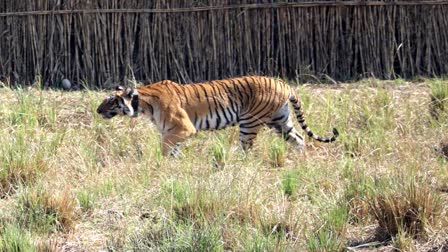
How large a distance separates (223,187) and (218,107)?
2.42m

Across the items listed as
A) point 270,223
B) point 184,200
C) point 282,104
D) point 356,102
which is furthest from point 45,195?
point 356,102

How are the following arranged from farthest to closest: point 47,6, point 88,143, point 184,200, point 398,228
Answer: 1. point 47,6
2. point 88,143
3. point 184,200
4. point 398,228

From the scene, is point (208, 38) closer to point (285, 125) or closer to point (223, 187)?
point (285, 125)

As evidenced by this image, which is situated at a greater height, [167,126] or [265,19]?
[265,19]

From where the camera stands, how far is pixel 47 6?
1089 centimetres

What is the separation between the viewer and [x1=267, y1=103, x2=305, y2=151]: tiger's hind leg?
8258 millimetres

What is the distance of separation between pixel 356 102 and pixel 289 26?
207 centimetres

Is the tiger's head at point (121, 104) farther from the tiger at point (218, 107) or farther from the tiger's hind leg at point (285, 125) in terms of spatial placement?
the tiger's hind leg at point (285, 125)

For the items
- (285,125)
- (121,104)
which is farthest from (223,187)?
(285,125)

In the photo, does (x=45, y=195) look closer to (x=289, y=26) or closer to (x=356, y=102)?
(x=356, y=102)

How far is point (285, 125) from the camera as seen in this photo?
8344 mm

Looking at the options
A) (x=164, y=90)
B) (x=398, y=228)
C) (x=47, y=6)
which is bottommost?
(x=398, y=228)

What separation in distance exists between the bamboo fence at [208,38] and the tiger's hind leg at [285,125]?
8.35 feet

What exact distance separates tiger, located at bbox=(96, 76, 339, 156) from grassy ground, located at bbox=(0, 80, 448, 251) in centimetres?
15
